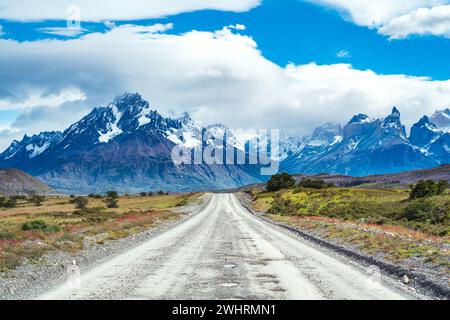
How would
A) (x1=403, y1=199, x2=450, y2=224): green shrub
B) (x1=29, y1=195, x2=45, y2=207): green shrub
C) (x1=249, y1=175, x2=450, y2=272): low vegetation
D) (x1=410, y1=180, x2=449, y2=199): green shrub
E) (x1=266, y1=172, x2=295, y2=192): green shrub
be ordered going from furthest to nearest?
1. (x1=266, y1=172, x2=295, y2=192): green shrub
2. (x1=29, y1=195, x2=45, y2=207): green shrub
3. (x1=410, y1=180, x2=449, y2=199): green shrub
4. (x1=403, y1=199, x2=450, y2=224): green shrub
5. (x1=249, y1=175, x2=450, y2=272): low vegetation

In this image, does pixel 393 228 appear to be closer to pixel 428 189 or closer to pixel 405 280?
pixel 405 280

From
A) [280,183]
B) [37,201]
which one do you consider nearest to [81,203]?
[37,201]

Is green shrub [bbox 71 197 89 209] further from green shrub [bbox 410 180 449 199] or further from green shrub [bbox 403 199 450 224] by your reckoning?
green shrub [bbox 403 199 450 224]

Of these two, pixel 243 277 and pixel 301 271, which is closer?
pixel 243 277

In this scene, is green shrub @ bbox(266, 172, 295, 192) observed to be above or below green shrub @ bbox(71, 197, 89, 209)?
above

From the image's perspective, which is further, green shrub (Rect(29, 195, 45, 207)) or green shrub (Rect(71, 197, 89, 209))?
green shrub (Rect(29, 195, 45, 207))

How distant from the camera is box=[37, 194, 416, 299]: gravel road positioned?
1347 cm

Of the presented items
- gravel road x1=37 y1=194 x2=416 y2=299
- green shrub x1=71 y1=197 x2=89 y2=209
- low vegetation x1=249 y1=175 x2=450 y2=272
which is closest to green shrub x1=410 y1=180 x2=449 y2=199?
low vegetation x1=249 y1=175 x2=450 y2=272

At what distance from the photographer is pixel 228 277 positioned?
53.6 feet

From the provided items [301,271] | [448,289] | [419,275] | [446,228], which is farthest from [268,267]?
[446,228]

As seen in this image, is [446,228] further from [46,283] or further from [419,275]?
[46,283]

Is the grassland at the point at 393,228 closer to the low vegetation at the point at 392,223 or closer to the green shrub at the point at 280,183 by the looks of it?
the low vegetation at the point at 392,223
